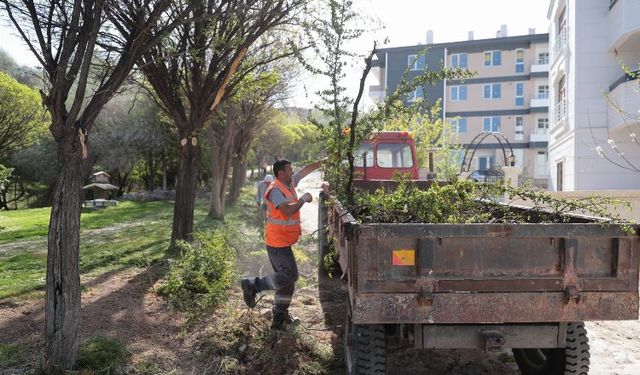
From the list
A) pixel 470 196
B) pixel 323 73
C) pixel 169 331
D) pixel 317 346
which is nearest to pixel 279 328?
pixel 317 346

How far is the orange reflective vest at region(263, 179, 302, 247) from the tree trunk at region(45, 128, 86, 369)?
75.1 inches

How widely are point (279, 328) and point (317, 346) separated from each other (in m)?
Result: 0.55

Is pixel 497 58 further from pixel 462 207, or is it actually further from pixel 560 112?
pixel 462 207

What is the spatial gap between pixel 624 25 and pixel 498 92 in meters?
28.8

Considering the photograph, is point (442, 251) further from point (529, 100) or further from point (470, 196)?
point (529, 100)

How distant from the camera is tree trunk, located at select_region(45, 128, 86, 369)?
4281 mm

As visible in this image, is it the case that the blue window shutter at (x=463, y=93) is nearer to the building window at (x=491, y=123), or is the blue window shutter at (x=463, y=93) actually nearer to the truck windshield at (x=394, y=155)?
the building window at (x=491, y=123)

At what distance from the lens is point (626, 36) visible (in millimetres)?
17688

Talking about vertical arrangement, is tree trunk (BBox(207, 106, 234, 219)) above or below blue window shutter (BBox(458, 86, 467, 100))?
below

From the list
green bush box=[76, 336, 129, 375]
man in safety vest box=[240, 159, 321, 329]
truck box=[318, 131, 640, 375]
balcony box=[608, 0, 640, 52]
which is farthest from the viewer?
balcony box=[608, 0, 640, 52]

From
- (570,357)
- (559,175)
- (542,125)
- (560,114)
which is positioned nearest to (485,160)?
(542,125)

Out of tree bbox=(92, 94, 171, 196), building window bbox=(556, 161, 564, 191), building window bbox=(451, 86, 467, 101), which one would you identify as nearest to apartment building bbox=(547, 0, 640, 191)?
building window bbox=(556, 161, 564, 191)

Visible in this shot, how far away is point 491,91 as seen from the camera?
45.8m

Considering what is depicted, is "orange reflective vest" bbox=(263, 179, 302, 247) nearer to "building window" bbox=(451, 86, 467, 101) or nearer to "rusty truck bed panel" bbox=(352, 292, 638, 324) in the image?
"rusty truck bed panel" bbox=(352, 292, 638, 324)
